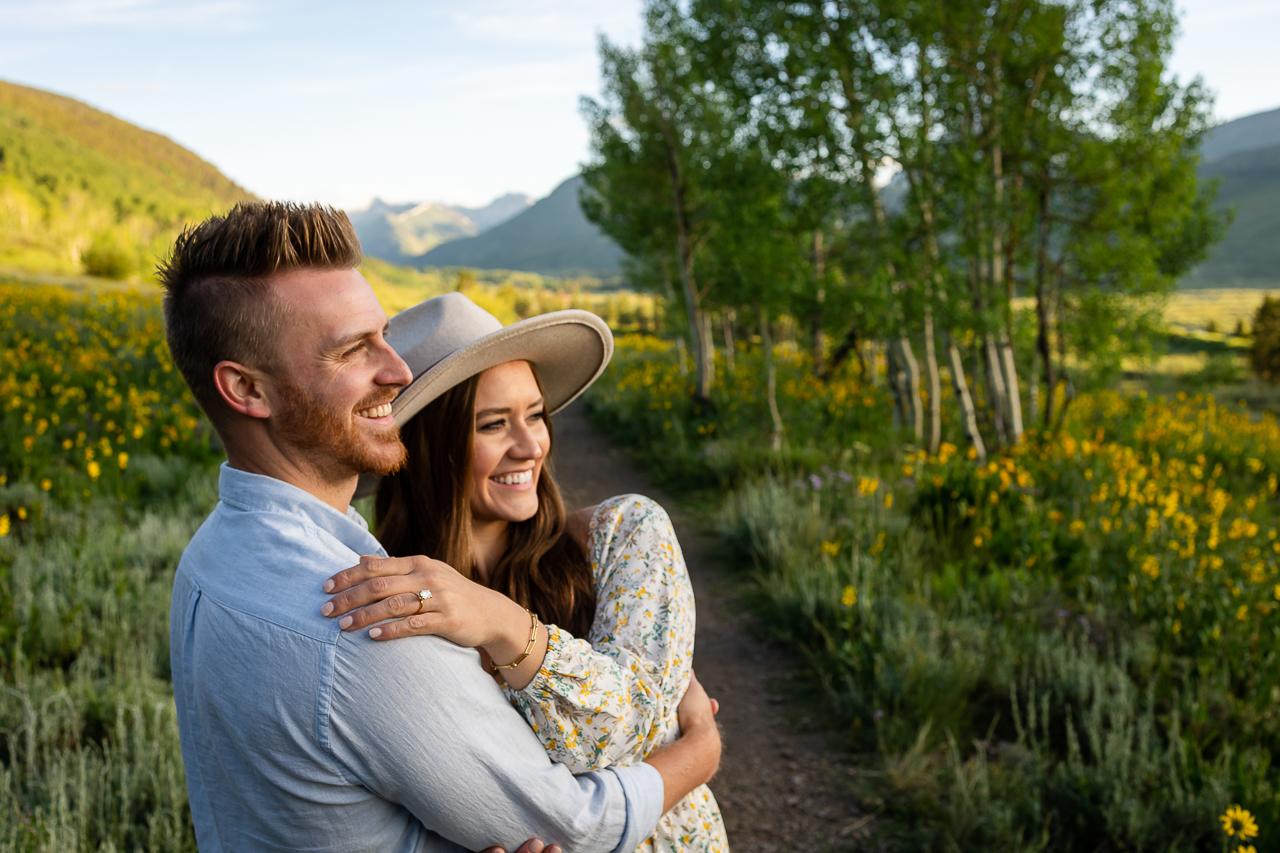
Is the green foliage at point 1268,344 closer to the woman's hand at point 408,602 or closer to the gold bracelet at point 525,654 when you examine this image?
the gold bracelet at point 525,654

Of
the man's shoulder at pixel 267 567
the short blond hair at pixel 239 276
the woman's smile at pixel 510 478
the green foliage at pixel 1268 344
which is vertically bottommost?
the green foliage at pixel 1268 344

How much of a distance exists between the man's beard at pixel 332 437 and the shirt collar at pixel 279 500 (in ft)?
0.23

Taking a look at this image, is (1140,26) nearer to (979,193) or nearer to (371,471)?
(979,193)

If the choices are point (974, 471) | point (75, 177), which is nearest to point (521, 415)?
point (974, 471)

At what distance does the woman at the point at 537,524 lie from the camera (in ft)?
5.68

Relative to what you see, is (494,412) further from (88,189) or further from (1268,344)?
(88,189)

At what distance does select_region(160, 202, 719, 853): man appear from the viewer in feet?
3.41

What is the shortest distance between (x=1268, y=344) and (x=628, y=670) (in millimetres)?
32127

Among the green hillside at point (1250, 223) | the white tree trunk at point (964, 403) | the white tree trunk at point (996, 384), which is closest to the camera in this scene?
the white tree trunk at point (964, 403)

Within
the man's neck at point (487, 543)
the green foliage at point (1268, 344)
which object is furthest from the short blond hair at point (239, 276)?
the green foliage at point (1268, 344)

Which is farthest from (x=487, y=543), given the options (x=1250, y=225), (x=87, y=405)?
(x=1250, y=225)

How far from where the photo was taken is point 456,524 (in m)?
2.02

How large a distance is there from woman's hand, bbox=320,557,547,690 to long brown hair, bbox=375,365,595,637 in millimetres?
684

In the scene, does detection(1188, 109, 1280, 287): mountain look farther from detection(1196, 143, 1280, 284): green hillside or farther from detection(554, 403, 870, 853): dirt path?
detection(554, 403, 870, 853): dirt path
